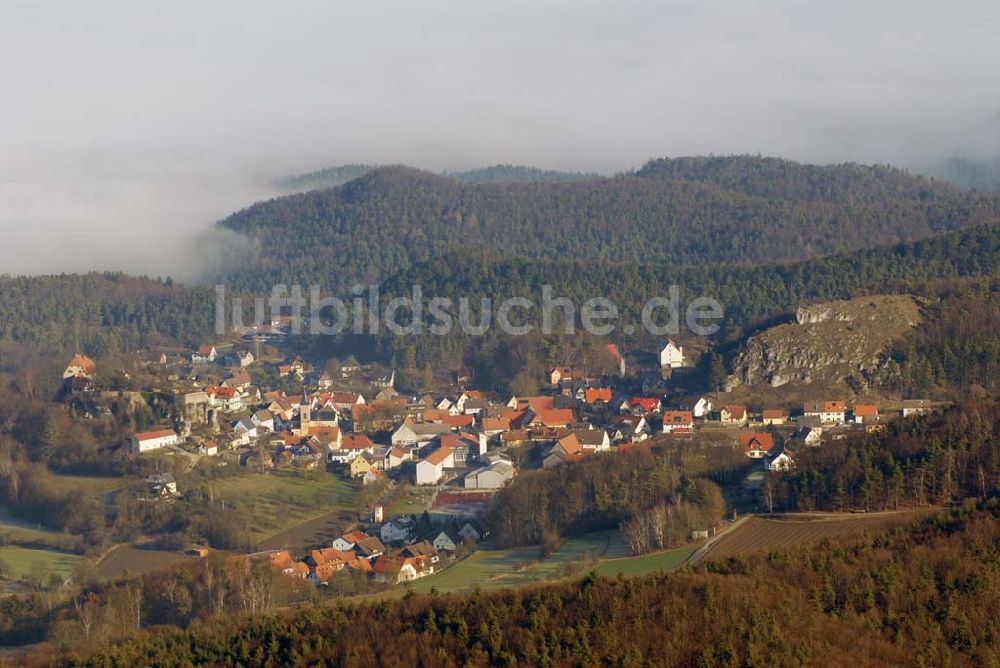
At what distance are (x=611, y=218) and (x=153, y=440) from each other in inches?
3138

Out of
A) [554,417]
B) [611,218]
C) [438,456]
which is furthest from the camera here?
[611,218]

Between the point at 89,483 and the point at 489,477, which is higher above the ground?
the point at 89,483

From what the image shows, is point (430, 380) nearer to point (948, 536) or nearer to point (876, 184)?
point (948, 536)

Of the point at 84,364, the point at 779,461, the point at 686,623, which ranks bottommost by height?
the point at 686,623

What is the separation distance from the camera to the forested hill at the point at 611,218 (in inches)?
4528

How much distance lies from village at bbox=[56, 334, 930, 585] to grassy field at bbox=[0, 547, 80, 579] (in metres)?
3.54

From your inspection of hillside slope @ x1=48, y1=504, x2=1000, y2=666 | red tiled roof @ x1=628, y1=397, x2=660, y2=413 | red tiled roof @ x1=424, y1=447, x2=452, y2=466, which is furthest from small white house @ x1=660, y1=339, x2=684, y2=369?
hillside slope @ x1=48, y1=504, x2=1000, y2=666

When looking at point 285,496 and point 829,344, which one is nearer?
point 285,496

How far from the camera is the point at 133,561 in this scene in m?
41.1

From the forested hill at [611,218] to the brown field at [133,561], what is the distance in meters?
63.2

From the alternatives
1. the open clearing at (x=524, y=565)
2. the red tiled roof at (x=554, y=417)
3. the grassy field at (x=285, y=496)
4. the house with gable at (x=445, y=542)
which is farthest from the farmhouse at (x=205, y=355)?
the open clearing at (x=524, y=565)

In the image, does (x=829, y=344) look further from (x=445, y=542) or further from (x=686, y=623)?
(x=686, y=623)

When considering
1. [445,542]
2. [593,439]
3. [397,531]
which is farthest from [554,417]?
[445,542]

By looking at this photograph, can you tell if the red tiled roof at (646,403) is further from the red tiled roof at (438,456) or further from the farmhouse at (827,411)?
the red tiled roof at (438,456)
